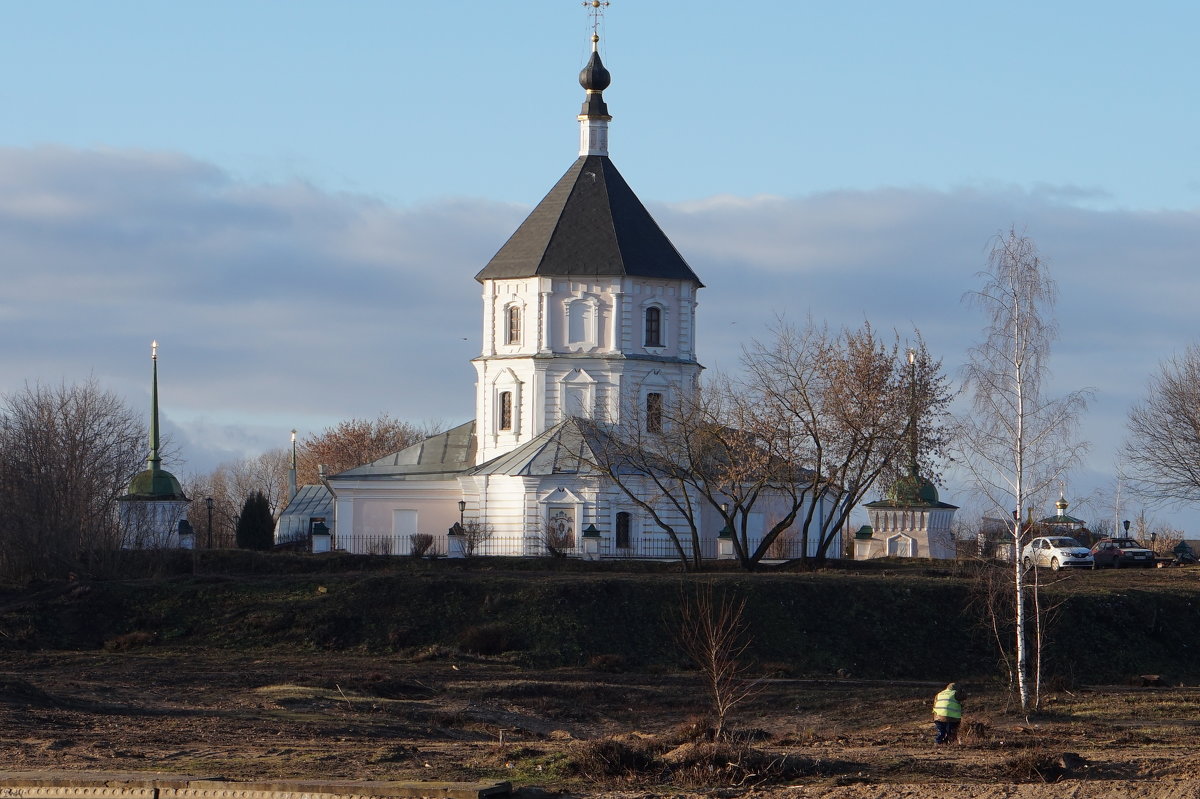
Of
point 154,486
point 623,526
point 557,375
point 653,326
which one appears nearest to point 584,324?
point 557,375

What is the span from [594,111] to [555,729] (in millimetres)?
32704

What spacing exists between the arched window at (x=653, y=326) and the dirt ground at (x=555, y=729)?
21.0 m

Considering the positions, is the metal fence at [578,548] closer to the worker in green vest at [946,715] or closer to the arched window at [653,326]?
the arched window at [653,326]

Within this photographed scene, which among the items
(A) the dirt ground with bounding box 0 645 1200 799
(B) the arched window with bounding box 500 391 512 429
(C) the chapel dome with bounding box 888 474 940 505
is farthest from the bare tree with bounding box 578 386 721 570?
(A) the dirt ground with bounding box 0 645 1200 799

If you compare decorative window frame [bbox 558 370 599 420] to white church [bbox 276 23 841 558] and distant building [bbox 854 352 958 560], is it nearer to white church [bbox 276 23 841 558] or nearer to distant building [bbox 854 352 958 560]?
white church [bbox 276 23 841 558]

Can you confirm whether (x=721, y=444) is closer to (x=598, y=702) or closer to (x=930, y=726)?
(x=598, y=702)

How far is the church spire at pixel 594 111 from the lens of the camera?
52906mm

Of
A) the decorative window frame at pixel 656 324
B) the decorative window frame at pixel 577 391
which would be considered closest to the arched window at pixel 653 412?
the decorative window frame at pixel 656 324

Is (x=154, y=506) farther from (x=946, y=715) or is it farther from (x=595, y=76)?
(x=946, y=715)

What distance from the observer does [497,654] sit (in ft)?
102

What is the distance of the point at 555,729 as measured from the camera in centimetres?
2302

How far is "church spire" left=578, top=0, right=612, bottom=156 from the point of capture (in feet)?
174

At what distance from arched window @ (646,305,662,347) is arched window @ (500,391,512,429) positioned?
441 centimetres

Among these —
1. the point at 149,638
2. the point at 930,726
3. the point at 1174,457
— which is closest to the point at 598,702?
the point at 930,726
